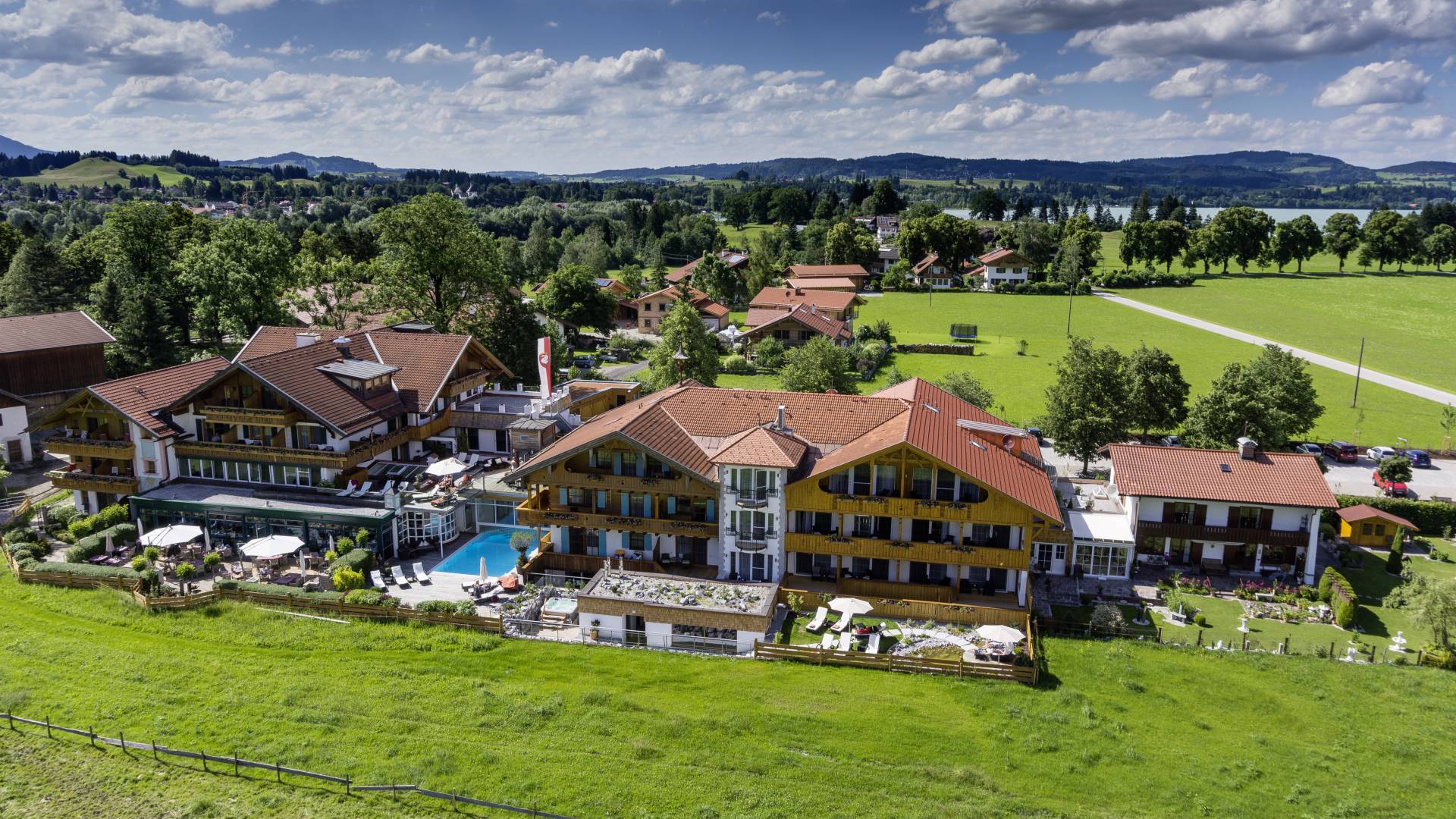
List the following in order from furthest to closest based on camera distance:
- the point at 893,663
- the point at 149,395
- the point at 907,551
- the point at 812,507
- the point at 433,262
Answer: the point at 433,262 < the point at 149,395 < the point at 812,507 < the point at 907,551 < the point at 893,663

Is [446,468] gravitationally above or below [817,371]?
below

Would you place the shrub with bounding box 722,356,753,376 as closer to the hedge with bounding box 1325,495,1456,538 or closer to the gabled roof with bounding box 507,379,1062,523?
the gabled roof with bounding box 507,379,1062,523

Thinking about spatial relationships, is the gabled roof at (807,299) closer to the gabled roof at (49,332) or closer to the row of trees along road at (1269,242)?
the gabled roof at (49,332)

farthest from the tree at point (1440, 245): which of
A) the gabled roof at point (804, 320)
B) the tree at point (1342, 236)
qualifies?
the gabled roof at point (804, 320)

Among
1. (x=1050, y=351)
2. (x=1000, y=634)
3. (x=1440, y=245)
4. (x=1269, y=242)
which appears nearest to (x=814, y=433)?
(x=1000, y=634)

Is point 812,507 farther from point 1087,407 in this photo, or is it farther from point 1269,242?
point 1269,242

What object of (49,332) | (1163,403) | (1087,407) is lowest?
(1163,403)
